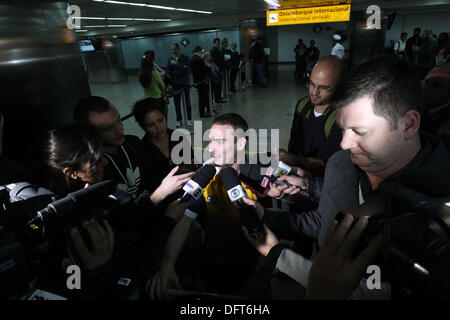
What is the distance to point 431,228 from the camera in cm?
57

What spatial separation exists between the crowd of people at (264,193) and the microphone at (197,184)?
0.07 m

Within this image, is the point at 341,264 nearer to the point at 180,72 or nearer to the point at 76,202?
the point at 76,202

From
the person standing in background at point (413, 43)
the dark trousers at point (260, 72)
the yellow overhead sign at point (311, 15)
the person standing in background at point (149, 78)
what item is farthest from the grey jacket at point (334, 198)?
the person standing in background at point (413, 43)

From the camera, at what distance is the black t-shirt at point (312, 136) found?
209 centimetres

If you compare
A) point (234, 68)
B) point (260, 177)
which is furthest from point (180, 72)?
point (260, 177)

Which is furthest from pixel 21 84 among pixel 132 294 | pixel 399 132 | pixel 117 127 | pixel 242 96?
pixel 242 96

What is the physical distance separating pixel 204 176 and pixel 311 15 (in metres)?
6.30

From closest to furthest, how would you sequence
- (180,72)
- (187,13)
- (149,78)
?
(149,78)
(180,72)
(187,13)

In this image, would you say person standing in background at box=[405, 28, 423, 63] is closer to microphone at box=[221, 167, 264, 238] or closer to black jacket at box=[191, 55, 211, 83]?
black jacket at box=[191, 55, 211, 83]

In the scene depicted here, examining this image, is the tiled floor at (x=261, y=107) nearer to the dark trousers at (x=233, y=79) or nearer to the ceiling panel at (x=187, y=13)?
the dark trousers at (x=233, y=79)

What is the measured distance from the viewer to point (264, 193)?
1695mm
